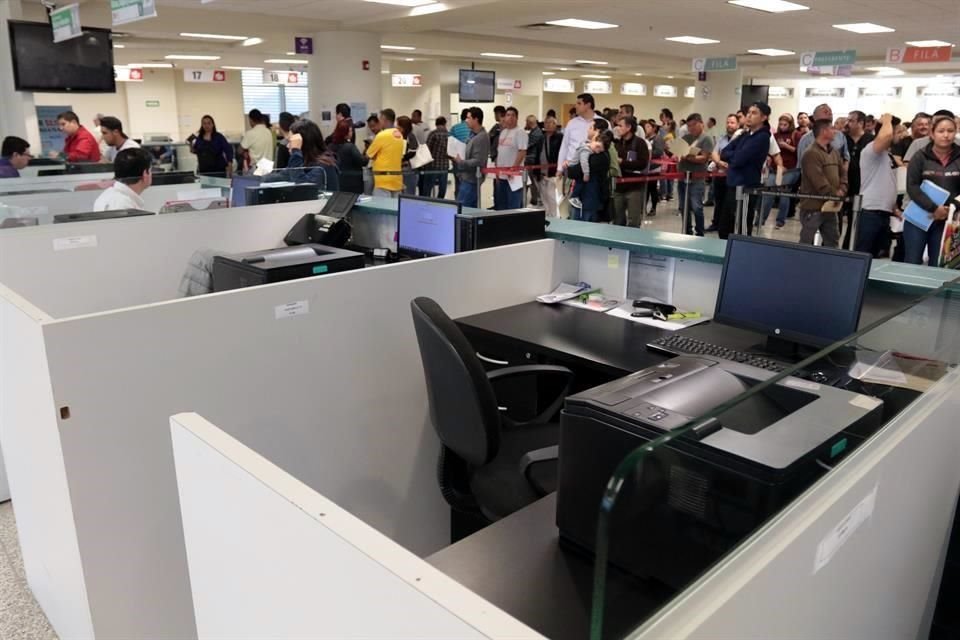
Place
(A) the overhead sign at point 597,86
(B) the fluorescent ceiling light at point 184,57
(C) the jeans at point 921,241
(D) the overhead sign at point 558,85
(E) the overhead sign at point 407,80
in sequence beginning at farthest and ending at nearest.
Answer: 1. (A) the overhead sign at point 597,86
2. (D) the overhead sign at point 558,85
3. (E) the overhead sign at point 407,80
4. (B) the fluorescent ceiling light at point 184,57
5. (C) the jeans at point 921,241

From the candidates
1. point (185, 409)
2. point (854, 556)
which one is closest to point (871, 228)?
point (854, 556)

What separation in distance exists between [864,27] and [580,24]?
3.79 metres

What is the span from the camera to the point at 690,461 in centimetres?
96

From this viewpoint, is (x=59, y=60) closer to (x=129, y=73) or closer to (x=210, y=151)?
(x=210, y=151)

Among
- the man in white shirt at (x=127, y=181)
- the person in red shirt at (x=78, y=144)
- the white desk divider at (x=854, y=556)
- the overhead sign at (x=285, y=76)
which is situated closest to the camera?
the white desk divider at (x=854, y=556)

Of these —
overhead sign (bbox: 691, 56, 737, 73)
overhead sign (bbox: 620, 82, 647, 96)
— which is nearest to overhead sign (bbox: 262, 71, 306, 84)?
overhead sign (bbox: 691, 56, 737, 73)

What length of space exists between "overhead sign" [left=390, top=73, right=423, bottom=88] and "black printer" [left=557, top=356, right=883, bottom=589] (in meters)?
15.1

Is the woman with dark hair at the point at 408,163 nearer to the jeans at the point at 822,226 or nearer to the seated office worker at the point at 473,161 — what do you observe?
the seated office worker at the point at 473,161

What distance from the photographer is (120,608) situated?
1.94 metres

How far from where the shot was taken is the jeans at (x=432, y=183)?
28.0 ft

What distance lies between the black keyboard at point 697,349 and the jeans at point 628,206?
453 centimetres

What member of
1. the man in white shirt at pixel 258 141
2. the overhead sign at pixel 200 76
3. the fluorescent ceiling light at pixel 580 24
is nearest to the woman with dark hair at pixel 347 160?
the man in white shirt at pixel 258 141

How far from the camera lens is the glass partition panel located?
34.7 inches

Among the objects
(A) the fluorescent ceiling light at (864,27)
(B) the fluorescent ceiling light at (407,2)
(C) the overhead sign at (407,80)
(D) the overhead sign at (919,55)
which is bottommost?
(C) the overhead sign at (407,80)
